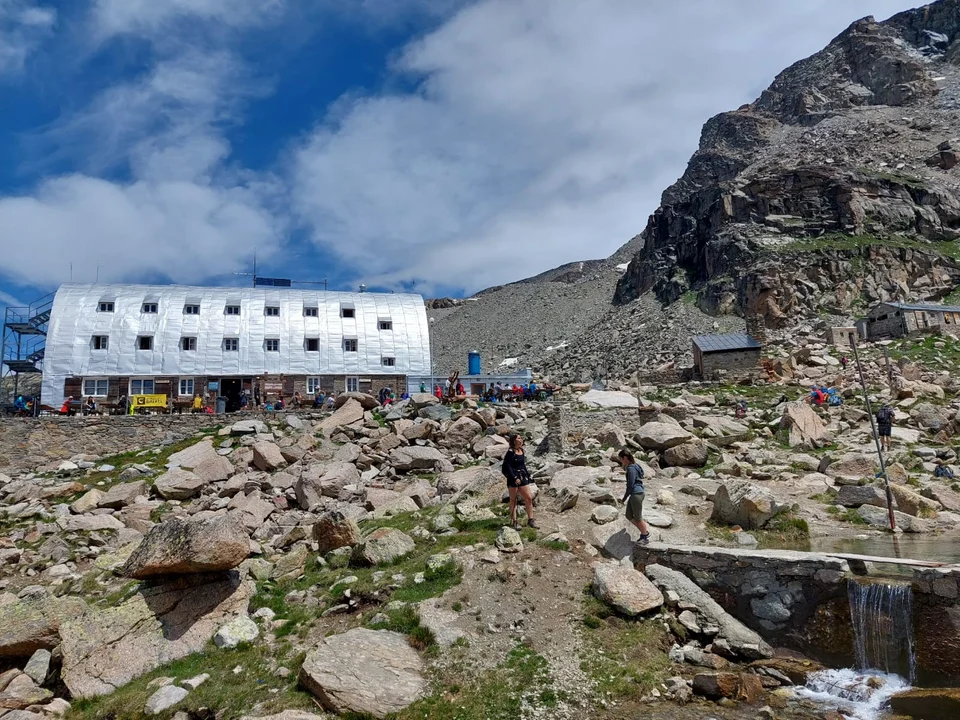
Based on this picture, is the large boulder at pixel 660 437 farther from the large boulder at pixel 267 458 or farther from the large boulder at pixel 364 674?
the large boulder at pixel 364 674

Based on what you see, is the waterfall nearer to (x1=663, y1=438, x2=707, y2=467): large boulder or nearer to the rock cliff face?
(x1=663, y1=438, x2=707, y2=467): large boulder

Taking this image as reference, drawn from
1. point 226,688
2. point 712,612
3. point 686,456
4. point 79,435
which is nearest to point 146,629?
point 226,688

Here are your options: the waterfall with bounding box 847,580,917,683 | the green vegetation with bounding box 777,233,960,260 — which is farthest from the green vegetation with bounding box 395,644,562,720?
the green vegetation with bounding box 777,233,960,260

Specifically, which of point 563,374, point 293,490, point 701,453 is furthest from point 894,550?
point 563,374

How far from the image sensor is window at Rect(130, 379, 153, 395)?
35750mm

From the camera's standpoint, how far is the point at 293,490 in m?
18.3

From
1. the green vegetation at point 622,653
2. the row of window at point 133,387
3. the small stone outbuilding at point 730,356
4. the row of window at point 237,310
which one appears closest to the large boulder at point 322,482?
the green vegetation at point 622,653

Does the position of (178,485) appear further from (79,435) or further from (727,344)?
(727,344)

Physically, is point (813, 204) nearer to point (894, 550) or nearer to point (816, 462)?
point (816, 462)

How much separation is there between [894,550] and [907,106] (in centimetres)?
15016

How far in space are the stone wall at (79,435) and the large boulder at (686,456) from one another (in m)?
19.8

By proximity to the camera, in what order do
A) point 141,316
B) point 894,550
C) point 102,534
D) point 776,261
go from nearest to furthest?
point 894,550, point 102,534, point 141,316, point 776,261

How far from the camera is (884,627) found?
859cm

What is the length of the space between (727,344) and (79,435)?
3448cm
